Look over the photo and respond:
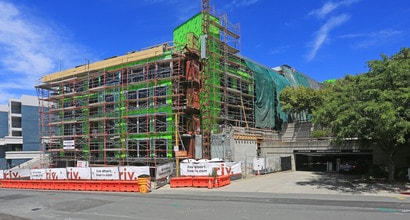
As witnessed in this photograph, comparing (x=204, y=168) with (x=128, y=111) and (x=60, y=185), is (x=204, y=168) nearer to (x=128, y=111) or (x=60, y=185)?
(x=60, y=185)

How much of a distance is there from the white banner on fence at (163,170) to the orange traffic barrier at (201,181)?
2.75m

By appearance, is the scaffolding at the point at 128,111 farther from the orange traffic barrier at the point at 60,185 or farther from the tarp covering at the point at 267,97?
the tarp covering at the point at 267,97

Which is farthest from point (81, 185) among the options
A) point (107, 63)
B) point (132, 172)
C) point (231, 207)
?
point (107, 63)

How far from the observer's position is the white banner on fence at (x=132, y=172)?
26203mm

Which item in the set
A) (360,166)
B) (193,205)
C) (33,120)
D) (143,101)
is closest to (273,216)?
(193,205)

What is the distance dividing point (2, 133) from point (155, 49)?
164 feet

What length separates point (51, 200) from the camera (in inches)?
798

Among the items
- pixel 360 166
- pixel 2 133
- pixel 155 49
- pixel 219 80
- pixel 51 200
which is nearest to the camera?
pixel 51 200

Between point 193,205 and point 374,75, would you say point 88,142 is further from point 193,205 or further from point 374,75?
point 374,75

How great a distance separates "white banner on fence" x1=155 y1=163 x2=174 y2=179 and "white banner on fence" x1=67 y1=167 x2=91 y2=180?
20.8ft

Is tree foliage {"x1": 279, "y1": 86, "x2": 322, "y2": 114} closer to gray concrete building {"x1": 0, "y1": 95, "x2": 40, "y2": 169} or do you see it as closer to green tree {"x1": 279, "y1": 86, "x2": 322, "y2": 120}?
green tree {"x1": 279, "y1": 86, "x2": 322, "y2": 120}

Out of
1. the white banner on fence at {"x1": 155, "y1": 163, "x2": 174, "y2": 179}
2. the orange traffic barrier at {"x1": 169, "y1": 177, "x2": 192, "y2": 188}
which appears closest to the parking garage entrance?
the white banner on fence at {"x1": 155, "y1": 163, "x2": 174, "y2": 179}

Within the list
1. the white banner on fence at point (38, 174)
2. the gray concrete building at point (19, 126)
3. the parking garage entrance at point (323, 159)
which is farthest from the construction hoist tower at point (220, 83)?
the gray concrete building at point (19, 126)

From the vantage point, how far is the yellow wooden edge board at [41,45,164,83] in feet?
120
